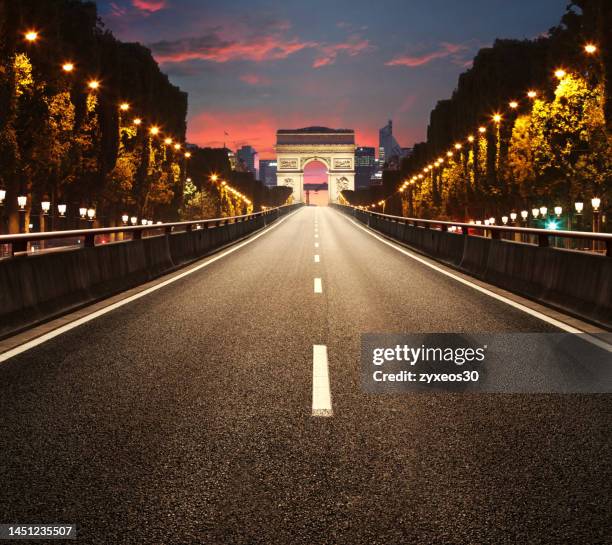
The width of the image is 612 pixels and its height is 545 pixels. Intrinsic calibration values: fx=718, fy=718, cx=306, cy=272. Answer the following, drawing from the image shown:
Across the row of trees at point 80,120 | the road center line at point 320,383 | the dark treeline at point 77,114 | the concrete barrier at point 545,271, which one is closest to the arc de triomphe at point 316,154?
the row of trees at point 80,120

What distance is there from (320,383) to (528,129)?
38.3 metres

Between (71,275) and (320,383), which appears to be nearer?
(320,383)

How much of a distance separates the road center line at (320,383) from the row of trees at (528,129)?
1060 inches

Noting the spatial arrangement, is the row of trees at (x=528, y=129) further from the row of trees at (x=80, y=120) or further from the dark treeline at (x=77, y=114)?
the dark treeline at (x=77, y=114)

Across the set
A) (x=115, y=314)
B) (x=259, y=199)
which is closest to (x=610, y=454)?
(x=115, y=314)

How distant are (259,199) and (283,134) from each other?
25.5 metres

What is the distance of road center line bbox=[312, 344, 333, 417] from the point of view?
5820 mm

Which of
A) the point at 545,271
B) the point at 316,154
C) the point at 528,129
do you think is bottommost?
the point at 545,271

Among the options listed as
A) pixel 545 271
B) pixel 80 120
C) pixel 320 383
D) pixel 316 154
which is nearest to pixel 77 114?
pixel 80 120

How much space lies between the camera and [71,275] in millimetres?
11367

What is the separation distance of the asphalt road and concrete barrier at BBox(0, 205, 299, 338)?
1065mm

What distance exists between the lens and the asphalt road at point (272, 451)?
378 centimetres

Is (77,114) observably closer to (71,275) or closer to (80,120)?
(80,120)

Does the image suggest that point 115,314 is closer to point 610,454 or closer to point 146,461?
point 146,461
